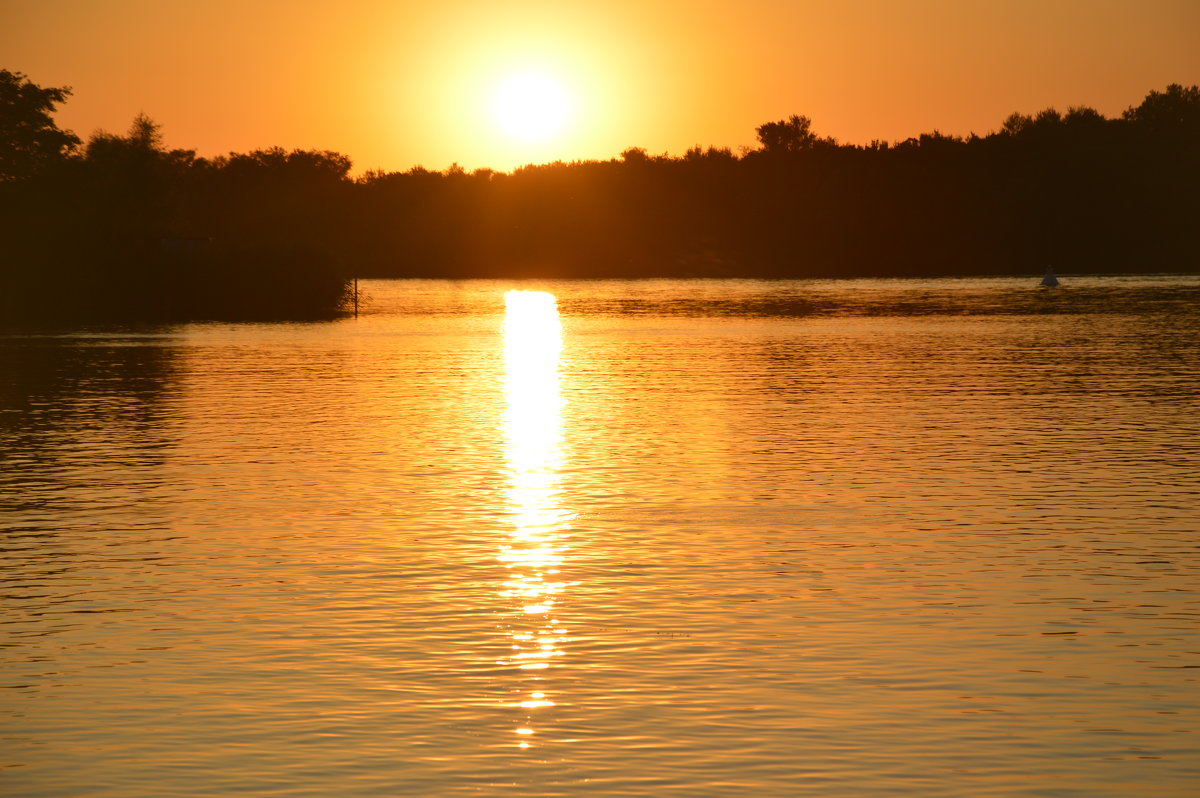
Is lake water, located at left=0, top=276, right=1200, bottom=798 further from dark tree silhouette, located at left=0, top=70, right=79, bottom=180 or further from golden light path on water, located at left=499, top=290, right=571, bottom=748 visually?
dark tree silhouette, located at left=0, top=70, right=79, bottom=180

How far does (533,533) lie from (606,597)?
16.8 ft

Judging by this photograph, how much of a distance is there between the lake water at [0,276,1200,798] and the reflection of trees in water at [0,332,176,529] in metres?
0.22

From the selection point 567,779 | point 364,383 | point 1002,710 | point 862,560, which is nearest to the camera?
point 567,779

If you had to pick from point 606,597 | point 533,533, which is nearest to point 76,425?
point 533,533

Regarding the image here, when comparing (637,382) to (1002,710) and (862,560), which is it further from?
(1002,710)

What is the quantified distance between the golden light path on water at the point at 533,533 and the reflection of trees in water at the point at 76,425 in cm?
716

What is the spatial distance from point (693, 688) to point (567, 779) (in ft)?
9.17

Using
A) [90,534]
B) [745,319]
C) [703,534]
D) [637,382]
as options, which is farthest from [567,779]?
[745,319]

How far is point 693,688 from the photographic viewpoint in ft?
48.7

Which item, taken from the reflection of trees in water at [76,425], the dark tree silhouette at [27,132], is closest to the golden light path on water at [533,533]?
the reflection of trees in water at [76,425]

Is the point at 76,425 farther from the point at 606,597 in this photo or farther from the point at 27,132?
the point at 27,132

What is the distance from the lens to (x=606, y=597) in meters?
19.1

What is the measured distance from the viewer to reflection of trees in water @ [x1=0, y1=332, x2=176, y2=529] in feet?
97.3

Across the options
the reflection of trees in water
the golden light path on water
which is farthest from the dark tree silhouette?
the golden light path on water
